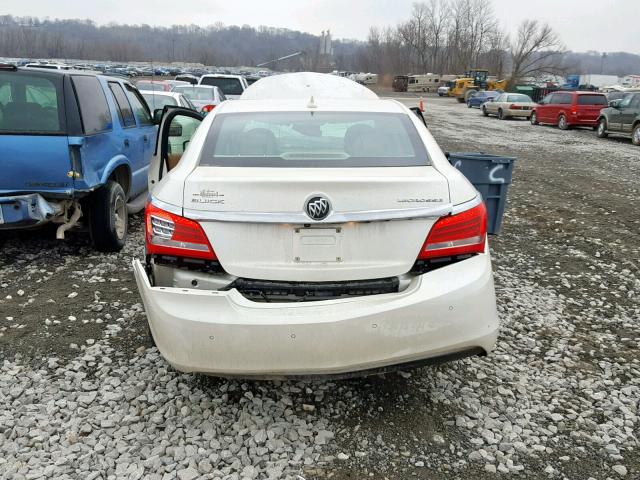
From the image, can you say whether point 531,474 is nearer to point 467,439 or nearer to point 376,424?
point 467,439

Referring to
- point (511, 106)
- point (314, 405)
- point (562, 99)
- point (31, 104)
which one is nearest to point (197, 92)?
point (31, 104)

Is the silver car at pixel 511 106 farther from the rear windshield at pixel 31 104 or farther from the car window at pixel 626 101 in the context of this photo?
the rear windshield at pixel 31 104

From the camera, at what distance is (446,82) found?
67.5m

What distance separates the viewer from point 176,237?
2.70 metres

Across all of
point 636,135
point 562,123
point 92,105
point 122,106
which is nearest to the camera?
point 92,105

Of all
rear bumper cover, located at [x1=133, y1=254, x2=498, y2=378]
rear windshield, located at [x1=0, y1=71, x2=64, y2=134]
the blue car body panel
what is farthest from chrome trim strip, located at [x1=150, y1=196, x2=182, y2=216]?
rear windshield, located at [x1=0, y1=71, x2=64, y2=134]

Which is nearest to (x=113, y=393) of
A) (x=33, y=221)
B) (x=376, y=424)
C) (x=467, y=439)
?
(x=376, y=424)

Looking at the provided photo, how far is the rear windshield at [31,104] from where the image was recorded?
481cm

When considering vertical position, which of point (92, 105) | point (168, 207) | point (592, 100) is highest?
point (92, 105)

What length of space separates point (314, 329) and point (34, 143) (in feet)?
11.3

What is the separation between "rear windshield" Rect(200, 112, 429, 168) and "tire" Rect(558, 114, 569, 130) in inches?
860

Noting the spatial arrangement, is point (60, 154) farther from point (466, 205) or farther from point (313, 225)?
point (466, 205)

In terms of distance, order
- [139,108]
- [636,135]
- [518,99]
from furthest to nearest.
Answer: [518,99] → [636,135] → [139,108]

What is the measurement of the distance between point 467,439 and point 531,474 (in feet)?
1.13
